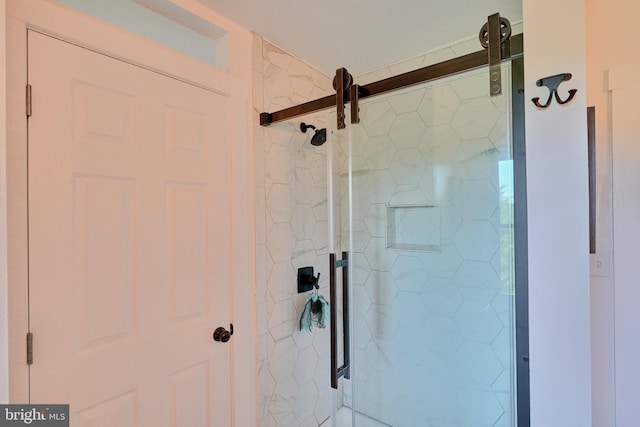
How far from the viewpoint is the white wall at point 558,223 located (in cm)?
91

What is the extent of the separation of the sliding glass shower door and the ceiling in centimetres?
27

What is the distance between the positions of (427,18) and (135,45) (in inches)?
52.0

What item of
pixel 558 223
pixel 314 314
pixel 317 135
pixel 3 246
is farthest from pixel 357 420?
pixel 3 246

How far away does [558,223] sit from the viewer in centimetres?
94

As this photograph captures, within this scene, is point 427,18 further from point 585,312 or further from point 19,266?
point 19,266

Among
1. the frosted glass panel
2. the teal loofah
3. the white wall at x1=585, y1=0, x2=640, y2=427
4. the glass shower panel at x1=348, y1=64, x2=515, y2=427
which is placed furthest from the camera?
the teal loofah

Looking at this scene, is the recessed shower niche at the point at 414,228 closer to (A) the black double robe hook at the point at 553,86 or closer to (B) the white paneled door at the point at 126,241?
(A) the black double robe hook at the point at 553,86

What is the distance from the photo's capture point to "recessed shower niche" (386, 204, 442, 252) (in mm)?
1749

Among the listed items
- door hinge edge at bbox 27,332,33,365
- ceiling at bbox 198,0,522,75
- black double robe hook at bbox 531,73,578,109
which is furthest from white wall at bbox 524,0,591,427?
door hinge edge at bbox 27,332,33,365

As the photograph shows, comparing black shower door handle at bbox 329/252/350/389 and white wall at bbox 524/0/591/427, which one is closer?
white wall at bbox 524/0/591/427

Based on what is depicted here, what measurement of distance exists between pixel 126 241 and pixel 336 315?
106 centimetres

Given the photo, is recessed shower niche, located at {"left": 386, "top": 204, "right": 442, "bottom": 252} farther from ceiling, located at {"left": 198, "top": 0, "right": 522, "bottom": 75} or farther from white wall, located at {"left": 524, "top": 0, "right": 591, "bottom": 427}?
ceiling, located at {"left": 198, "top": 0, "right": 522, "bottom": 75}

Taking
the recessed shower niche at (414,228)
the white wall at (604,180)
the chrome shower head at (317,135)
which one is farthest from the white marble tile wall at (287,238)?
the white wall at (604,180)

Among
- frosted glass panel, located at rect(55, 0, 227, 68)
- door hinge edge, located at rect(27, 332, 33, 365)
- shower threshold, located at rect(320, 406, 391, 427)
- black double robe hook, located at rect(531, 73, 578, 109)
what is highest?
frosted glass panel, located at rect(55, 0, 227, 68)
